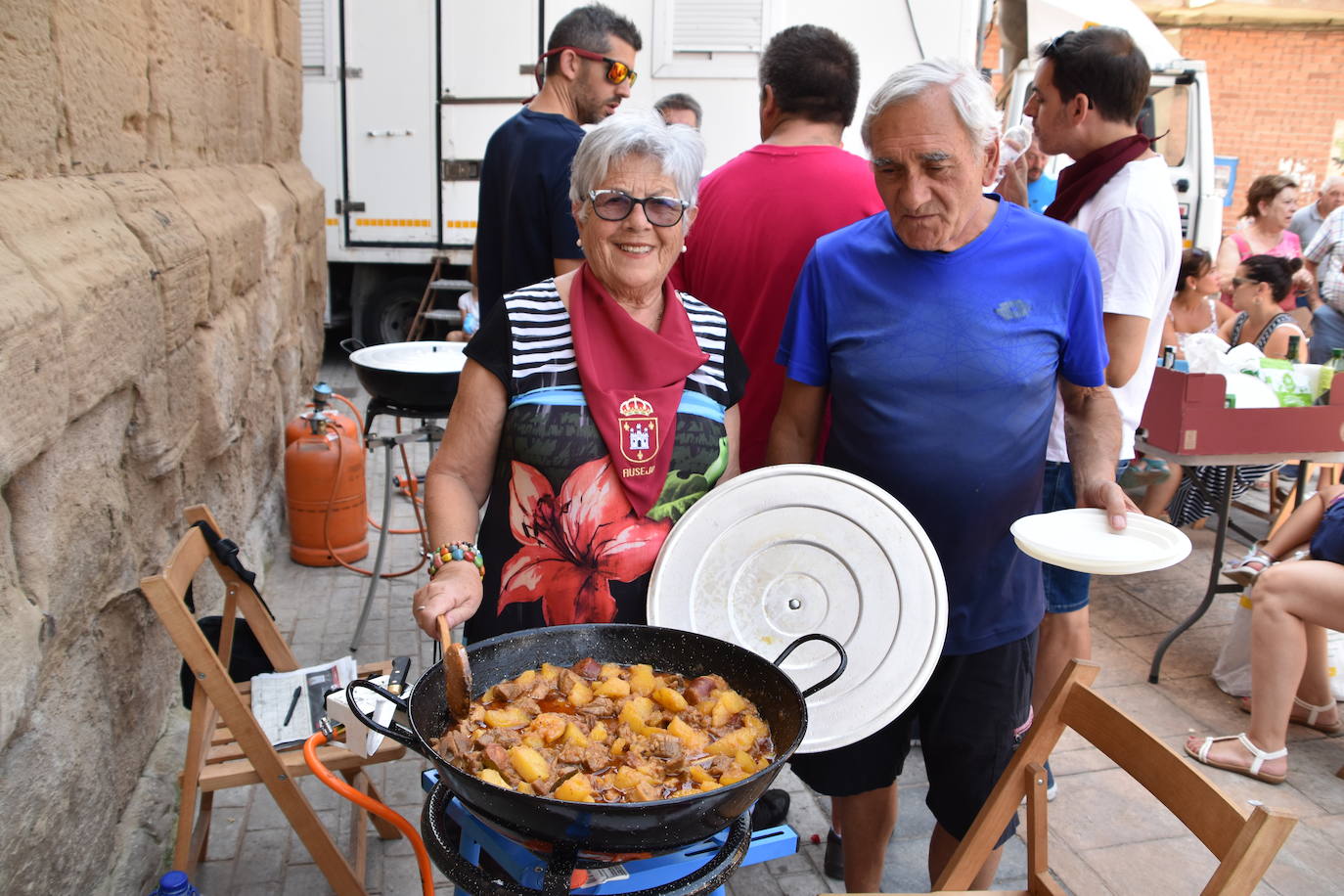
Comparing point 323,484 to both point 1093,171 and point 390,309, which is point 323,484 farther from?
point 390,309

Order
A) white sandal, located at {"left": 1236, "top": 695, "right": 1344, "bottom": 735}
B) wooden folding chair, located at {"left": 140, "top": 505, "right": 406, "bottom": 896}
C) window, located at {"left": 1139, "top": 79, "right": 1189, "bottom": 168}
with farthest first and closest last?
window, located at {"left": 1139, "top": 79, "right": 1189, "bottom": 168} < white sandal, located at {"left": 1236, "top": 695, "right": 1344, "bottom": 735} < wooden folding chair, located at {"left": 140, "top": 505, "right": 406, "bottom": 896}

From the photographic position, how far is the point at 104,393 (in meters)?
2.27

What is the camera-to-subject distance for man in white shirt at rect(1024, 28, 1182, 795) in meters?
2.92

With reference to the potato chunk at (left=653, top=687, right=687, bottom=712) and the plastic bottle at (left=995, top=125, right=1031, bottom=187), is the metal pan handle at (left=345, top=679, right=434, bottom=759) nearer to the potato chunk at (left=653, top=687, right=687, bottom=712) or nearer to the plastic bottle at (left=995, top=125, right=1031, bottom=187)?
the potato chunk at (left=653, top=687, right=687, bottom=712)

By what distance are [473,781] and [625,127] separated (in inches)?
52.0

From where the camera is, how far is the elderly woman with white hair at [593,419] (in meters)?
2.07

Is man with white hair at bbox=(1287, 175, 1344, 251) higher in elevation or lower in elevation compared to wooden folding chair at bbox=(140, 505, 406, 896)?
higher

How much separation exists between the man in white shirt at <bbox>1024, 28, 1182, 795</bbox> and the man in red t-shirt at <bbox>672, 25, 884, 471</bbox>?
70cm

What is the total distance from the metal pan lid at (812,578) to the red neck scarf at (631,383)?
5.8 inches

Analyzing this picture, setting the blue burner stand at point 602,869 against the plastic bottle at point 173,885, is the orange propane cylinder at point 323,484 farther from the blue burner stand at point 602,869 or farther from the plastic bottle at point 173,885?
the blue burner stand at point 602,869

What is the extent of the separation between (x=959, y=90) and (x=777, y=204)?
2.67 ft

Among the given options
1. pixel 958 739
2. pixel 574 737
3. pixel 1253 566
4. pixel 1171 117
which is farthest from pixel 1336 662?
pixel 1171 117

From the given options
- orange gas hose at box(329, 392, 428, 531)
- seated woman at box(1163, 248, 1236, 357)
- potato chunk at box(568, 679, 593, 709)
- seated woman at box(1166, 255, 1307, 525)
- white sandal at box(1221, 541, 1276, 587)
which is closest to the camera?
potato chunk at box(568, 679, 593, 709)

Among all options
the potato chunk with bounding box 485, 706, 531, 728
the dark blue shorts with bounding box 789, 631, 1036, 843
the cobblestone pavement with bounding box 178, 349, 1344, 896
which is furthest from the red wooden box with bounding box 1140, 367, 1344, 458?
the potato chunk with bounding box 485, 706, 531, 728
